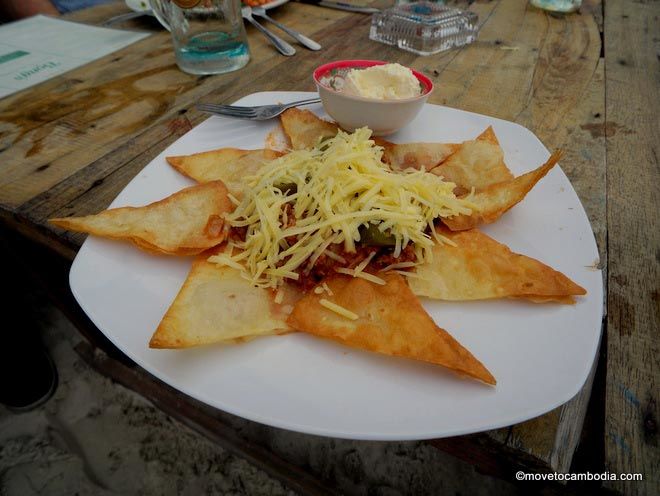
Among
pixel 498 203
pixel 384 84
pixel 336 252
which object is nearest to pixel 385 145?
pixel 384 84

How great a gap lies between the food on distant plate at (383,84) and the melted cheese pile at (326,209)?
1.27 feet

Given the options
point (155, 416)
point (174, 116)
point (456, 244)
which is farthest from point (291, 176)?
point (155, 416)

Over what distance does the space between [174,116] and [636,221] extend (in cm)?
199

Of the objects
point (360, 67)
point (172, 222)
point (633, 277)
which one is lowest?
point (633, 277)

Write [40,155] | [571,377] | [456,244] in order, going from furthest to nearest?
[40,155] < [456,244] < [571,377]

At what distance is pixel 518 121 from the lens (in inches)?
80.1

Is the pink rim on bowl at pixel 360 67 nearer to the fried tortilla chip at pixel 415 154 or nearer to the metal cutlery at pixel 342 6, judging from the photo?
the fried tortilla chip at pixel 415 154

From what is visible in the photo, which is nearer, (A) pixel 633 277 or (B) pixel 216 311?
(B) pixel 216 311

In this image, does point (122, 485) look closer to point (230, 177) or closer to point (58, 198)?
point (58, 198)

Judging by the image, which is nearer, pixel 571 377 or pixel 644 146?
pixel 571 377

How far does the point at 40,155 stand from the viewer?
5.71 ft

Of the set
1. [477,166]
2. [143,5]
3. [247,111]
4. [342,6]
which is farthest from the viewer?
[342,6]

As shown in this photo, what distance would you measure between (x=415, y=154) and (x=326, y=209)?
58 cm

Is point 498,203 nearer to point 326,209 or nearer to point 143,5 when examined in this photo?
point 326,209
